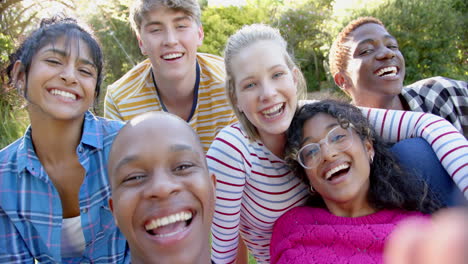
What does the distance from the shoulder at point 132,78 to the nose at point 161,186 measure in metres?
1.90

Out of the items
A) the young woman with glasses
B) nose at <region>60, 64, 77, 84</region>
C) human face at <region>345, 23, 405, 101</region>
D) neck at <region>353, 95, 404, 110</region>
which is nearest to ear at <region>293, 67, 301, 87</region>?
the young woman with glasses

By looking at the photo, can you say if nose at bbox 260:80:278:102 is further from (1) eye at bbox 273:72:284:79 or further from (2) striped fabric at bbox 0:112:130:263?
(2) striped fabric at bbox 0:112:130:263

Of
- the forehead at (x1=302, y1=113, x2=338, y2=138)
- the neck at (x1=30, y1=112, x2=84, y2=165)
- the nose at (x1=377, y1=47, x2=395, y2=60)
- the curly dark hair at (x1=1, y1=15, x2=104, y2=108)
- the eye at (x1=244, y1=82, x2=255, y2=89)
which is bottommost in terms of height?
the forehead at (x1=302, y1=113, x2=338, y2=138)

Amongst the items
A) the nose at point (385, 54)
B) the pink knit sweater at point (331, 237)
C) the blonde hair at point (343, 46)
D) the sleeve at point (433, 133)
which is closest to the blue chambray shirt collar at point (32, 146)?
the pink knit sweater at point (331, 237)

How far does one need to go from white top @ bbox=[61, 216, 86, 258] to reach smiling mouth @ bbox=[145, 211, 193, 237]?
96 cm

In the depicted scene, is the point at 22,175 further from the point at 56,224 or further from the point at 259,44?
the point at 259,44

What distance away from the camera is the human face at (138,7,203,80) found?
10.6ft

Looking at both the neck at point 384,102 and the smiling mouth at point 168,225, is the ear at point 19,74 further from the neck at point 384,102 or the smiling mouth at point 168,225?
the neck at point 384,102

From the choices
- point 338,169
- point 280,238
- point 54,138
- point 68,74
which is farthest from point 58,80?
point 338,169

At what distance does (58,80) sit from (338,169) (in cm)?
176

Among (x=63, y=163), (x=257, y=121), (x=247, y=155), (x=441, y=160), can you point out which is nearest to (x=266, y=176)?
(x=247, y=155)

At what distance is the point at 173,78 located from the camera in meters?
3.37

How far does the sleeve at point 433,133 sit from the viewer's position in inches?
88.9

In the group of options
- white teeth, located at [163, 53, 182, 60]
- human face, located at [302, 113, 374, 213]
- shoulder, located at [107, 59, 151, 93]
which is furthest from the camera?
shoulder, located at [107, 59, 151, 93]
